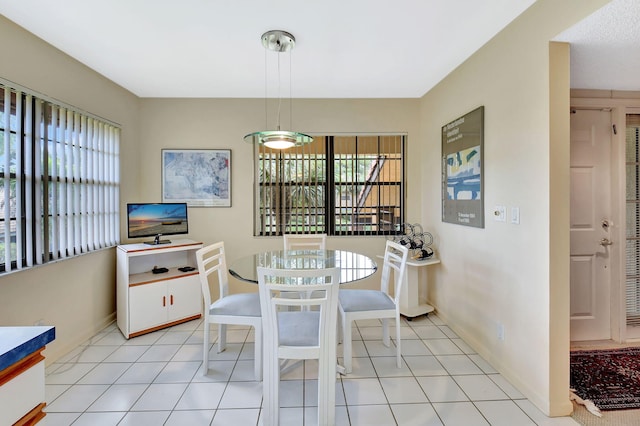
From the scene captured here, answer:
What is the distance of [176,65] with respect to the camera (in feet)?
8.91

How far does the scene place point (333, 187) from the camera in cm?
368

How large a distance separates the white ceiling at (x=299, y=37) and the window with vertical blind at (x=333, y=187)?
0.83 meters

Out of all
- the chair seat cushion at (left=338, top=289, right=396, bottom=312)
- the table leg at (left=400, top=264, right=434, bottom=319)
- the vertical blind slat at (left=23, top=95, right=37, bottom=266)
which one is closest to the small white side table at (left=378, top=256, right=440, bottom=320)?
the table leg at (left=400, top=264, right=434, bottom=319)

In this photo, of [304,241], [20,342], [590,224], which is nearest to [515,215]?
[590,224]

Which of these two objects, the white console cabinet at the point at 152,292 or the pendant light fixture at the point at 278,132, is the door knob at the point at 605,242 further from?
the white console cabinet at the point at 152,292

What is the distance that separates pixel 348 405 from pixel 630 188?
3.09 m

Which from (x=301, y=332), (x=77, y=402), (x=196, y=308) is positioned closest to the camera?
(x=301, y=332)

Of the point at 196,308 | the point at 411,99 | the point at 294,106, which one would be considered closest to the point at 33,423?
the point at 196,308

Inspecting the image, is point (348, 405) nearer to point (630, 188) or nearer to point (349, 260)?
point (349, 260)

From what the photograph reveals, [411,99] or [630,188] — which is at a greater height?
[411,99]

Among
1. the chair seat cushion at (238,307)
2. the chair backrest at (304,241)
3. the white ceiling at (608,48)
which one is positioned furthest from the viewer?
the chair backrest at (304,241)

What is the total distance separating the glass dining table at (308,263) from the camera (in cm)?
205

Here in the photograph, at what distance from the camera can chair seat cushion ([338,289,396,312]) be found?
2229 mm

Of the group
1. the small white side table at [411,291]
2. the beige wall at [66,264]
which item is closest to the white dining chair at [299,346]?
the small white side table at [411,291]
